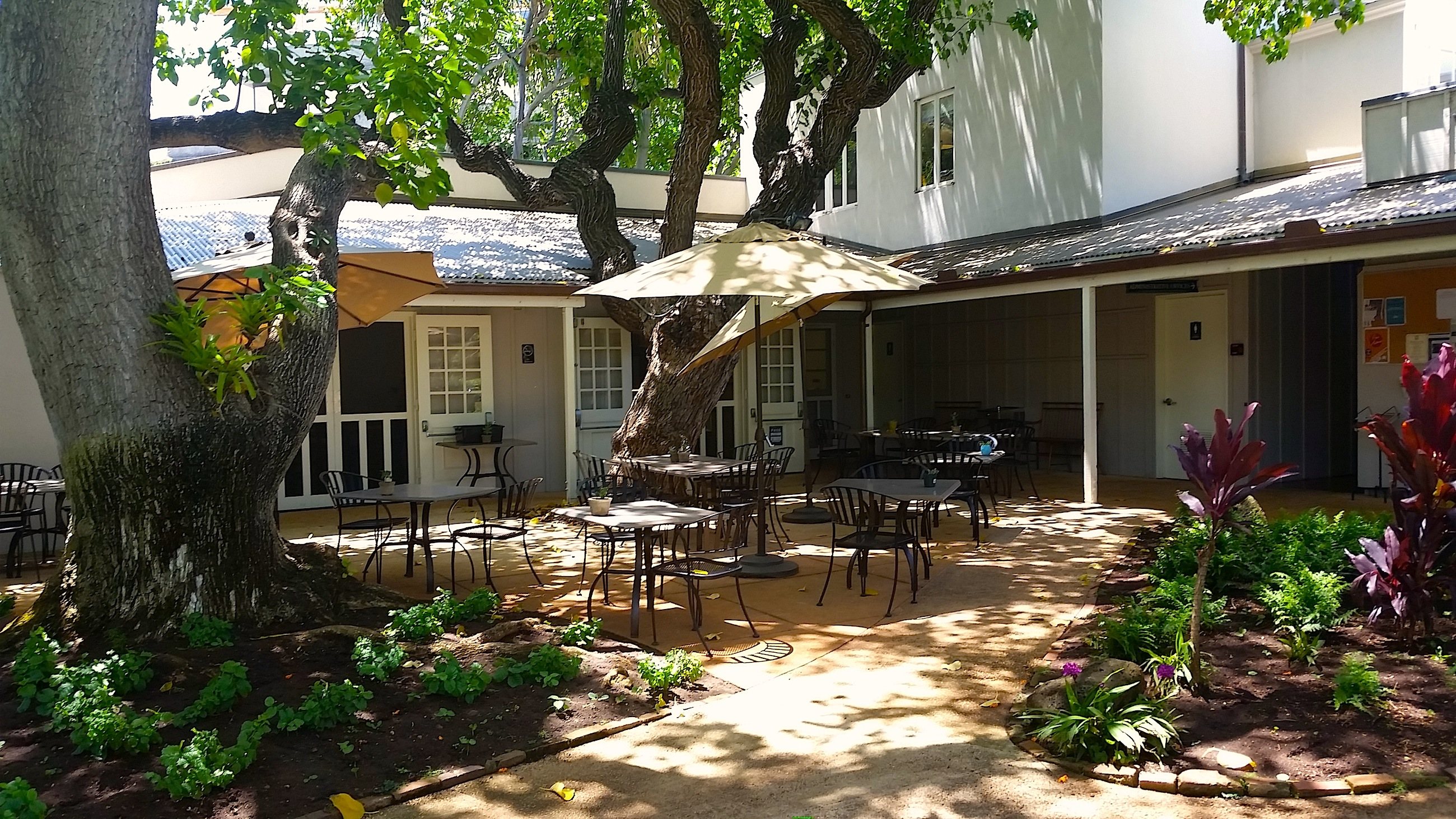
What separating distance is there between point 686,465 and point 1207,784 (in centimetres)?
548

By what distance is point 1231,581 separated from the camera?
641 cm

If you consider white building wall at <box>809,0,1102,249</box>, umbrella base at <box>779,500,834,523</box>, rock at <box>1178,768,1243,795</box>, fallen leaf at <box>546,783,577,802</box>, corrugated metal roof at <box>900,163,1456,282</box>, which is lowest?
fallen leaf at <box>546,783,577,802</box>

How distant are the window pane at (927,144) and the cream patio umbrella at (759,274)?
8852mm

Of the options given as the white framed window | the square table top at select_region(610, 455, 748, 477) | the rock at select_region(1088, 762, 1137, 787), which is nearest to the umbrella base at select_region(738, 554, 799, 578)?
the square table top at select_region(610, 455, 748, 477)

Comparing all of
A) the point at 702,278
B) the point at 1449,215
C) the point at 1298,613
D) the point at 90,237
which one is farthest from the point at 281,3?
the point at 1449,215

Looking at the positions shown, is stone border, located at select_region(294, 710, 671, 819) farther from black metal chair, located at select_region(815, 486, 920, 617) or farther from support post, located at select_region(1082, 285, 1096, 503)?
support post, located at select_region(1082, 285, 1096, 503)

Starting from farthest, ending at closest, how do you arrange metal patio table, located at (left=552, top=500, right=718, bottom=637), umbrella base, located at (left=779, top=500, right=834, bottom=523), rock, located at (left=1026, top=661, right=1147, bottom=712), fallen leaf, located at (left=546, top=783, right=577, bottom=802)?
umbrella base, located at (left=779, top=500, right=834, bottom=523) < metal patio table, located at (left=552, top=500, right=718, bottom=637) < rock, located at (left=1026, top=661, right=1147, bottom=712) < fallen leaf, located at (left=546, top=783, right=577, bottom=802)

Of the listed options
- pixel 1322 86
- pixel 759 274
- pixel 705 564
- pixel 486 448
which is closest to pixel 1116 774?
pixel 705 564

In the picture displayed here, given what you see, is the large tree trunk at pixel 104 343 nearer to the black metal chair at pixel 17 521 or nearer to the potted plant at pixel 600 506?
the potted plant at pixel 600 506

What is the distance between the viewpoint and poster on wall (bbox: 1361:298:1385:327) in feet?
Result: 36.5

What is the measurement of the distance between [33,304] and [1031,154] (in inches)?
472

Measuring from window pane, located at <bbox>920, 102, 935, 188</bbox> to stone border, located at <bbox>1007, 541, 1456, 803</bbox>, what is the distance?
12874 millimetres

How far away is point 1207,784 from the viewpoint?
3832mm

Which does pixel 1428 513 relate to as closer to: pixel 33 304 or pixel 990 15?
pixel 33 304
